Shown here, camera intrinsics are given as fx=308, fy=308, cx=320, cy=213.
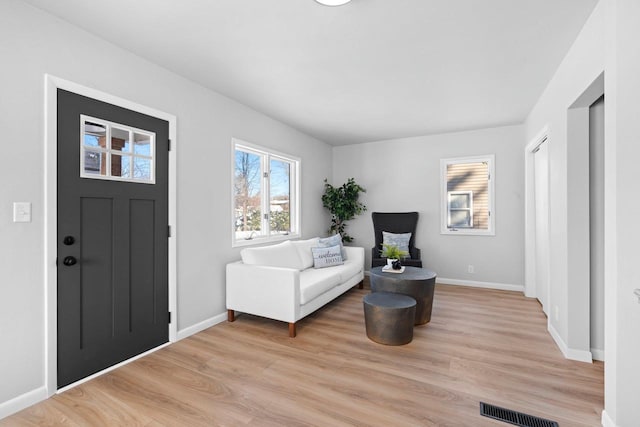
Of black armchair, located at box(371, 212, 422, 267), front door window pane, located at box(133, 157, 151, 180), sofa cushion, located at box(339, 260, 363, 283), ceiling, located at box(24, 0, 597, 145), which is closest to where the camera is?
ceiling, located at box(24, 0, 597, 145)

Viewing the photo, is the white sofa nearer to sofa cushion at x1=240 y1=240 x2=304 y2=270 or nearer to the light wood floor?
sofa cushion at x1=240 y1=240 x2=304 y2=270

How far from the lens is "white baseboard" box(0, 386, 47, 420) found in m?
1.87

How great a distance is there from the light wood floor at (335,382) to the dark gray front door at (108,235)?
0.88ft

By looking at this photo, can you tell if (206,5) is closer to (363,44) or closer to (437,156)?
(363,44)

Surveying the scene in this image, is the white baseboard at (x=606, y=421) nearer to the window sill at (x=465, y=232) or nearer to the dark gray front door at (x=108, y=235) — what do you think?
the dark gray front door at (x=108, y=235)

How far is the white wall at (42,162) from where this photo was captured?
75.1 inches

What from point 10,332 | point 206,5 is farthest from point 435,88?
point 10,332

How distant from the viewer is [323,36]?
92.0 inches

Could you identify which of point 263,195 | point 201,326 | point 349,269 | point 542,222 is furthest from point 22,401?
point 542,222

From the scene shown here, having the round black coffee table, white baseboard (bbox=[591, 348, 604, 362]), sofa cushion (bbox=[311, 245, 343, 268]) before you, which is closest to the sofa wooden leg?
the round black coffee table

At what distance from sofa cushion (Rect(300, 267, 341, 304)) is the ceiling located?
6.98ft

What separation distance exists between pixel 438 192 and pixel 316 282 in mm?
2951

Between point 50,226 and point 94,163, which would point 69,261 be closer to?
point 50,226

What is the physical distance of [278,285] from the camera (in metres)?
3.14
